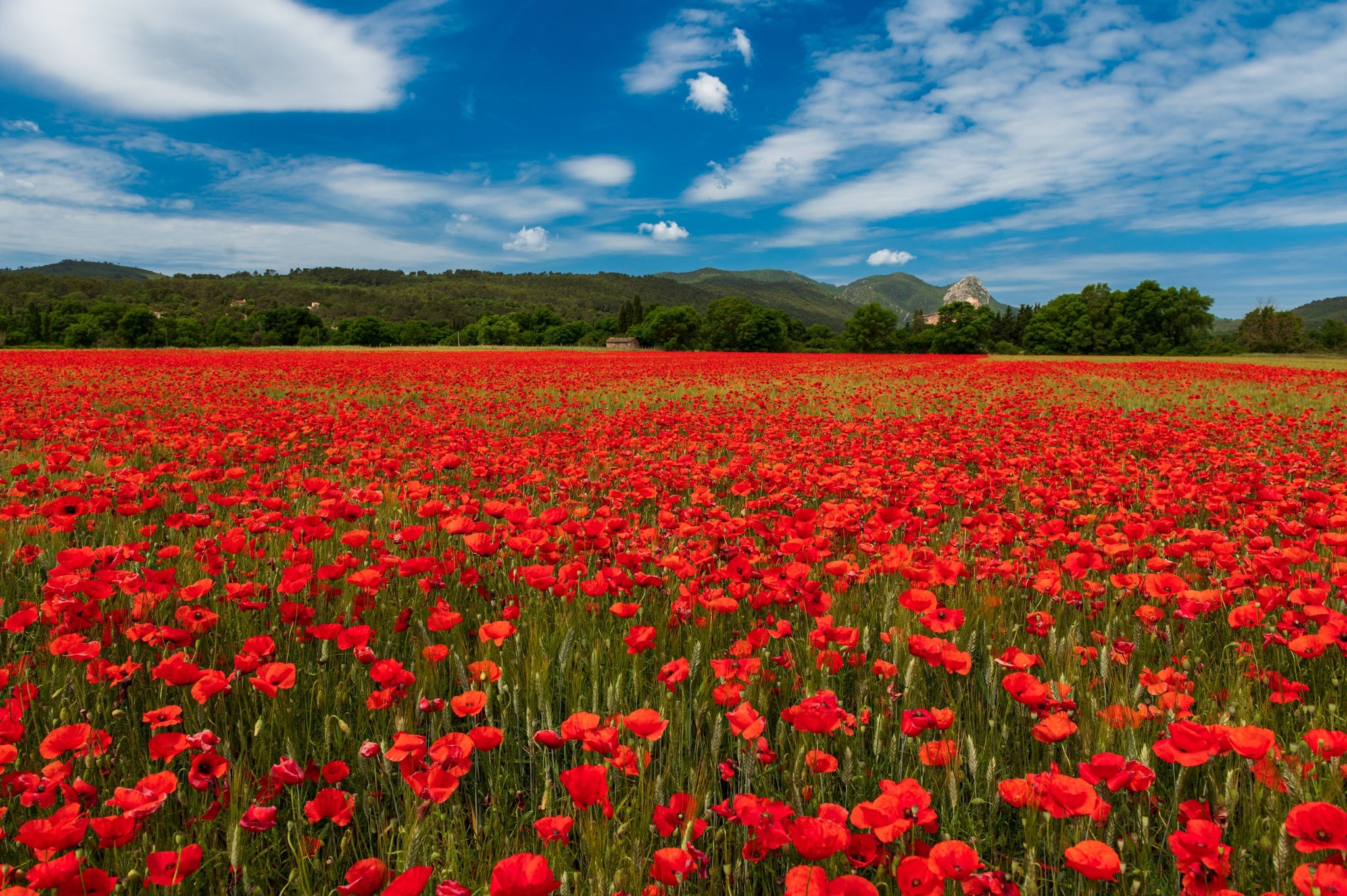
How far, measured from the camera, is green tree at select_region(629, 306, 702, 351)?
9981 cm

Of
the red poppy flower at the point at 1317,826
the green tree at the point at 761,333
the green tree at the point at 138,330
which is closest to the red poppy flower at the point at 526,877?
the red poppy flower at the point at 1317,826

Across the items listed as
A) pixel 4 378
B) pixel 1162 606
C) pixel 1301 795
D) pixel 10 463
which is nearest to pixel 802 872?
pixel 1301 795

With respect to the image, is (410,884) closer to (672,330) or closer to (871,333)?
(871,333)

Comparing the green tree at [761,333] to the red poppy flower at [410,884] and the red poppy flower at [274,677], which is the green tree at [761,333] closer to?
the red poppy flower at [274,677]

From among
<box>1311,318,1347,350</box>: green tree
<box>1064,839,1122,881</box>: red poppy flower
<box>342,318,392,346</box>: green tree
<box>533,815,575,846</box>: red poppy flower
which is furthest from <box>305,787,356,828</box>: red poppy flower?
<box>342,318,392,346</box>: green tree

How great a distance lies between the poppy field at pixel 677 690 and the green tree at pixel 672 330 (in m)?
95.2

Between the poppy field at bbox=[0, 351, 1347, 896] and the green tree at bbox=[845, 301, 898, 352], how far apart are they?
94277 millimetres

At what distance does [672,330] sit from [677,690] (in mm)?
99288

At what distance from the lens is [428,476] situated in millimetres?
6027

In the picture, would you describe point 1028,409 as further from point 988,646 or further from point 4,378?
point 4,378

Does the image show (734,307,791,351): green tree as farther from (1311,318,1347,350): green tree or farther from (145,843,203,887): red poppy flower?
(145,843,203,887): red poppy flower

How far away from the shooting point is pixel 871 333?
95250 mm

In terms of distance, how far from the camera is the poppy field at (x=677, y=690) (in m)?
1.51

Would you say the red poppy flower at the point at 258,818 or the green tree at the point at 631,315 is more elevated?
the green tree at the point at 631,315
